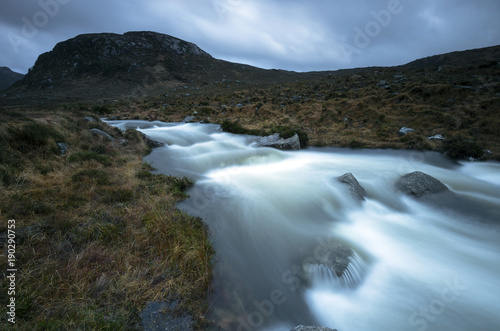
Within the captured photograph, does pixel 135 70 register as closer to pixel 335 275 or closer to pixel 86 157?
pixel 86 157

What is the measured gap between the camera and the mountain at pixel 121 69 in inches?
2367

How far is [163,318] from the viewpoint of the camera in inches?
113

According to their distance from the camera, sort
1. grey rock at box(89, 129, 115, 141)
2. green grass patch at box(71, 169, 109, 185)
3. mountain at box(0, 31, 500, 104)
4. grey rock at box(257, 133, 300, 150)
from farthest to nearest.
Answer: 1. mountain at box(0, 31, 500, 104)
2. grey rock at box(257, 133, 300, 150)
3. grey rock at box(89, 129, 115, 141)
4. green grass patch at box(71, 169, 109, 185)

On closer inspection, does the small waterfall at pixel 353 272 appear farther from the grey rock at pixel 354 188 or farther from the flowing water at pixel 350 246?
the grey rock at pixel 354 188

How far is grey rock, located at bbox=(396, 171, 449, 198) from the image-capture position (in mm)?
7484

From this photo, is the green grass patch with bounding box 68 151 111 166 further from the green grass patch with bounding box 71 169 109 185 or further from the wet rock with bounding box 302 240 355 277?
the wet rock with bounding box 302 240 355 277

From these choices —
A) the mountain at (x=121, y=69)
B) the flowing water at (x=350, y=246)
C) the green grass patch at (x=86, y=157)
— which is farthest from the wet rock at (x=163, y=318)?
the mountain at (x=121, y=69)

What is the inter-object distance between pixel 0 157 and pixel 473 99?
26784mm

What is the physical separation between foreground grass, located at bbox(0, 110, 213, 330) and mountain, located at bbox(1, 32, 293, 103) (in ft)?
183

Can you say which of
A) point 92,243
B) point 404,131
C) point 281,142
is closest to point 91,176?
point 92,243

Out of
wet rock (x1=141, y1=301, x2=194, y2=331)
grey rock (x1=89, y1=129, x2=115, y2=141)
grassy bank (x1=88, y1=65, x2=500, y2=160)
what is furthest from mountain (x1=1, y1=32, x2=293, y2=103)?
wet rock (x1=141, y1=301, x2=194, y2=331)

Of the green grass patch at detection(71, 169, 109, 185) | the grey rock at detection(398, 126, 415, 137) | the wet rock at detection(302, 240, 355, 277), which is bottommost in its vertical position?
the wet rock at detection(302, 240, 355, 277)

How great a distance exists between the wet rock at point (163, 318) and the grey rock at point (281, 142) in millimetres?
10780

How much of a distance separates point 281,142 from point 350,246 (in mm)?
8557
